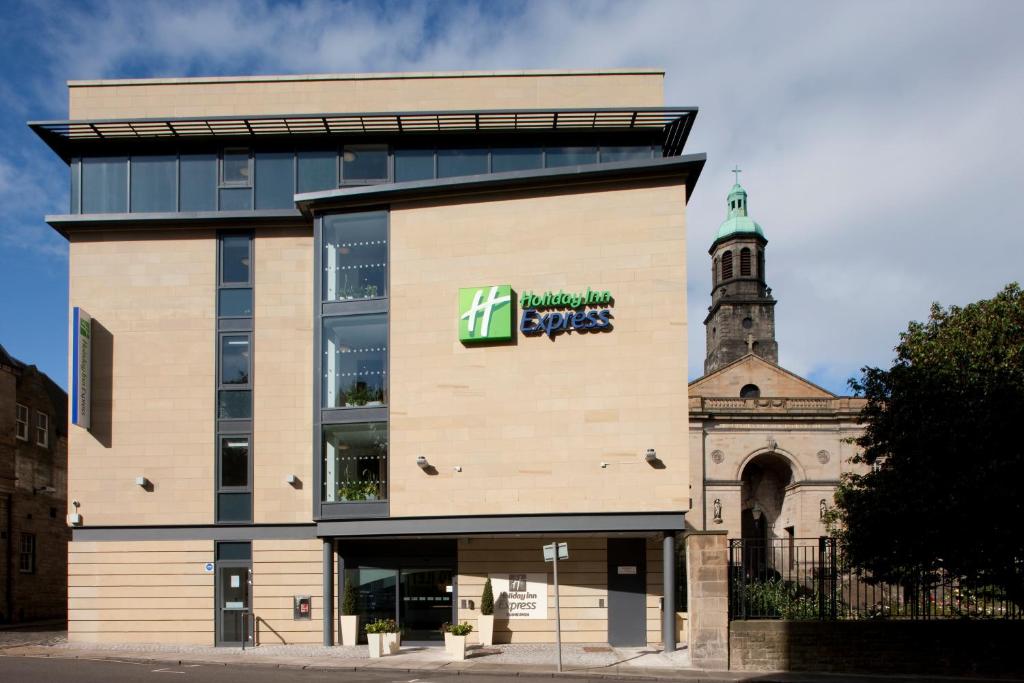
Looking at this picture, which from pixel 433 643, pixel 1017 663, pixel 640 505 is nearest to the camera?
pixel 1017 663

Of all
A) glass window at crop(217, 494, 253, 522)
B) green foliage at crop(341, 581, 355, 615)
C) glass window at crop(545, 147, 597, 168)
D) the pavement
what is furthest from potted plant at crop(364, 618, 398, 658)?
glass window at crop(545, 147, 597, 168)

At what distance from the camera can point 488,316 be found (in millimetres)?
22484

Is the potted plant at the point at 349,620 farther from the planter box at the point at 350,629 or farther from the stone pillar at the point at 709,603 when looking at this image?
the stone pillar at the point at 709,603

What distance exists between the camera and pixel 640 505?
70.8ft

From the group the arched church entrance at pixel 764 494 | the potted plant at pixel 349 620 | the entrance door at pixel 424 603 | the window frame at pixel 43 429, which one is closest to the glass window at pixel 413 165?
the entrance door at pixel 424 603

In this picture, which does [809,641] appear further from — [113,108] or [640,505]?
[113,108]

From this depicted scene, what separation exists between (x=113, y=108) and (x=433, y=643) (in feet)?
57.1

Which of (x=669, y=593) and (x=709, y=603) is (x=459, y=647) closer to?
(x=669, y=593)

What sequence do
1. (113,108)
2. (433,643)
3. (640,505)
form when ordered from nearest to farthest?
(640,505), (433,643), (113,108)

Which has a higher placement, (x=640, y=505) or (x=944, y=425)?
(x=944, y=425)

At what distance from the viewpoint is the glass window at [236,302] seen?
81.8ft

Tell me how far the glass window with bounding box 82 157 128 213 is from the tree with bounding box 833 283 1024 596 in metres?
20.8

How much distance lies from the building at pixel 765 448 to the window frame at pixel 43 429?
33796 millimetres

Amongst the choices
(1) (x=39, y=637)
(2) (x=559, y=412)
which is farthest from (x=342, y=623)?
(1) (x=39, y=637)
